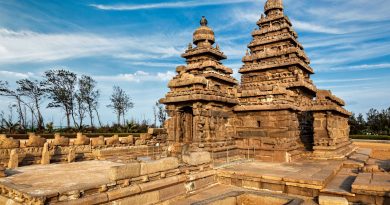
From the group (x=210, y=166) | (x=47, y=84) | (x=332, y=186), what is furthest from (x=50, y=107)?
(x=332, y=186)

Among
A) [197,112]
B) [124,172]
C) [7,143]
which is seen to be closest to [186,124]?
[197,112]

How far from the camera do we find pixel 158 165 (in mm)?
7180

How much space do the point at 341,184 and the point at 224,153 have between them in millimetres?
5089

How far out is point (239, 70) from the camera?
66.3ft

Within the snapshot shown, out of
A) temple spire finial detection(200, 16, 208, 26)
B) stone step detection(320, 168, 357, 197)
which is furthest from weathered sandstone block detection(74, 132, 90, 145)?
stone step detection(320, 168, 357, 197)

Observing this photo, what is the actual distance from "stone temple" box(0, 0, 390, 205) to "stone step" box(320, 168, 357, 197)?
0.03 metres

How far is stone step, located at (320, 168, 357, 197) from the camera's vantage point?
696cm

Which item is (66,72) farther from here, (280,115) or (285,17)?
(280,115)

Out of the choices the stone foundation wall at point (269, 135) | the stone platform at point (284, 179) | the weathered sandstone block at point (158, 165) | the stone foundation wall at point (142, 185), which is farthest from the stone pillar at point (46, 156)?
the stone foundation wall at point (269, 135)

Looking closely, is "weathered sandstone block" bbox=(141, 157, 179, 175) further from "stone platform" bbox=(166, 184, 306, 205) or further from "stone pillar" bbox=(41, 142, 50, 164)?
"stone pillar" bbox=(41, 142, 50, 164)

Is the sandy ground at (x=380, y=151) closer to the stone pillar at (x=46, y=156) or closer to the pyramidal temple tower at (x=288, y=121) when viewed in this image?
the pyramidal temple tower at (x=288, y=121)

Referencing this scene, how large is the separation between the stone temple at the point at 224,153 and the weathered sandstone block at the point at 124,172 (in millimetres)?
25

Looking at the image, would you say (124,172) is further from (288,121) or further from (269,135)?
(288,121)

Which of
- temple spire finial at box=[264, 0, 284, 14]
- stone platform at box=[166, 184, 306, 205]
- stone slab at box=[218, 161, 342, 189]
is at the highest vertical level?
temple spire finial at box=[264, 0, 284, 14]
